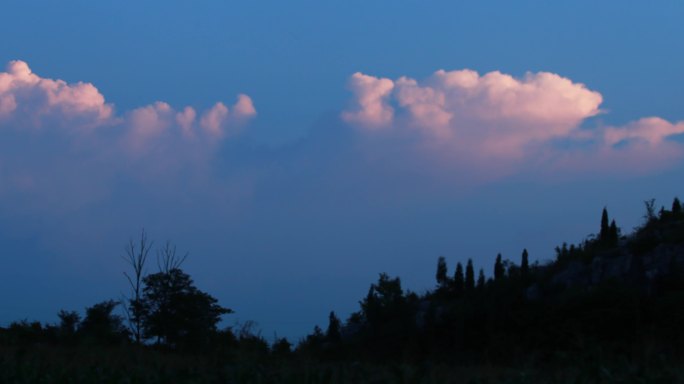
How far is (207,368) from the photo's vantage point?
9.78 meters

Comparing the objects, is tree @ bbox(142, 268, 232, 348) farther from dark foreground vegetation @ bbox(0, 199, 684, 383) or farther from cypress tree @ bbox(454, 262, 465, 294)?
cypress tree @ bbox(454, 262, 465, 294)

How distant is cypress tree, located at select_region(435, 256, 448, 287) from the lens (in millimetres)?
47669

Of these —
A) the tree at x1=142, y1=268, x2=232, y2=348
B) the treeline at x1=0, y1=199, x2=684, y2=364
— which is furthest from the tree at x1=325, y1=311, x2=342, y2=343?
the tree at x1=142, y1=268, x2=232, y2=348

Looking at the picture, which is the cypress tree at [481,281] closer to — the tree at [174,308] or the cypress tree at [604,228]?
the cypress tree at [604,228]

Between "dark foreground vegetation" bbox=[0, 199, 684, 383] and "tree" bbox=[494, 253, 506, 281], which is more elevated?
"tree" bbox=[494, 253, 506, 281]

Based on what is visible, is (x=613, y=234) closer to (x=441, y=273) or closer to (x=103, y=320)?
(x=441, y=273)

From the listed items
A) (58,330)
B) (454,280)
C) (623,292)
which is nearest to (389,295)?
(454,280)

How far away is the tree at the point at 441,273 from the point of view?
47531mm

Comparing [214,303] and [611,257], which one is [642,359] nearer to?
[214,303]

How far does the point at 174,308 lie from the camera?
24453mm

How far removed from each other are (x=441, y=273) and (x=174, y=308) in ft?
87.0

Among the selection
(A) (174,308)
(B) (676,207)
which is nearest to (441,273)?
(B) (676,207)

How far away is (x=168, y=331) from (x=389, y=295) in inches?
1201

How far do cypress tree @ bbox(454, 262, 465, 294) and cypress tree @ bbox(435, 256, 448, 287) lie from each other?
1.24 metres
